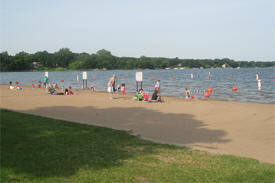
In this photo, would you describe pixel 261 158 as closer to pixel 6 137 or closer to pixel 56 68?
→ pixel 6 137

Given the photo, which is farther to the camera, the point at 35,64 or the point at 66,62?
the point at 66,62

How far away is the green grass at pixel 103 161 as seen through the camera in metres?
4.55

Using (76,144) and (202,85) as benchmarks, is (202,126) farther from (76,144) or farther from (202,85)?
(202,85)

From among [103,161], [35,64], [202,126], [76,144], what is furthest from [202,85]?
[35,64]

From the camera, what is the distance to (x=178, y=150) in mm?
6711

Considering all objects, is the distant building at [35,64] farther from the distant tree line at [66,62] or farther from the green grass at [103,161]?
the green grass at [103,161]

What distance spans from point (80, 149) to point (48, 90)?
63.8ft

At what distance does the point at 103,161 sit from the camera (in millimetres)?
5340

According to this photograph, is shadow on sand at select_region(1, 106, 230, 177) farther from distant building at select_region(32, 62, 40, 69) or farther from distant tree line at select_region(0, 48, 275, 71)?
distant building at select_region(32, 62, 40, 69)

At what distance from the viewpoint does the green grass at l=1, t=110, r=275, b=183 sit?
4547mm

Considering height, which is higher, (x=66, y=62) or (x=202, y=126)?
(x=66, y=62)

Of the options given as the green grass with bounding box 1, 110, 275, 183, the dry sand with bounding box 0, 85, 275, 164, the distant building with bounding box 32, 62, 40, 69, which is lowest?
the dry sand with bounding box 0, 85, 275, 164

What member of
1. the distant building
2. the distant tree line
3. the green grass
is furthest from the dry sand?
the distant building

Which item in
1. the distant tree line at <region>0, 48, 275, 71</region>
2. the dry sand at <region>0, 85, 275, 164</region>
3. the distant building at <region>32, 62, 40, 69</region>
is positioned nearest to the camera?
the dry sand at <region>0, 85, 275, 164</region>
